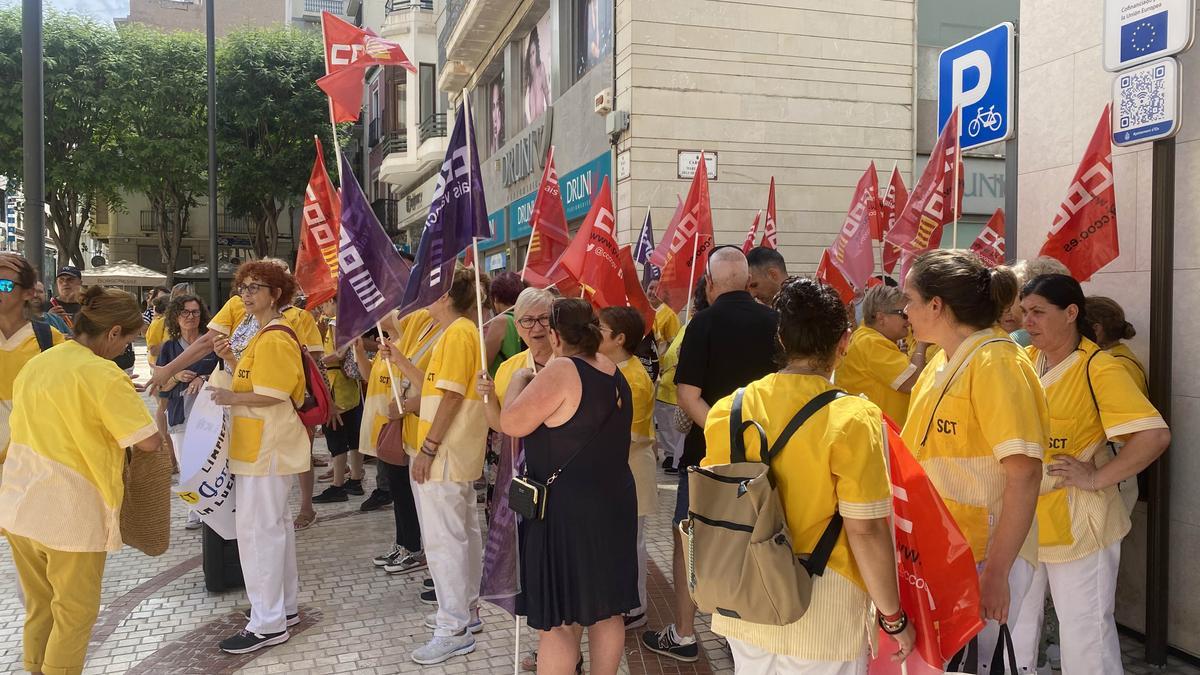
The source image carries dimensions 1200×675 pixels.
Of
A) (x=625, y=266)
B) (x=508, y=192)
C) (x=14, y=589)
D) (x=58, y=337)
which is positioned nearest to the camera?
(x=58, y=337)

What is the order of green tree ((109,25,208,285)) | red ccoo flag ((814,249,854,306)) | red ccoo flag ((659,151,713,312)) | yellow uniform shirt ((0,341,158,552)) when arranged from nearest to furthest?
1. yellow uniform shirt ((0,341,158,552))
2. red ccoo flag ((659,151,713,312))
3. red ccoo flag ((814,249,854,306))
4. green tree ((109,25,208,285))

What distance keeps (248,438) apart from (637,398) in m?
2.08

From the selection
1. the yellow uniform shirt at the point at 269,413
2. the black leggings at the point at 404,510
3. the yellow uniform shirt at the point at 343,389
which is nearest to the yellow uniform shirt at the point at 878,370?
the yellow uniform shirt at the point at 269,413

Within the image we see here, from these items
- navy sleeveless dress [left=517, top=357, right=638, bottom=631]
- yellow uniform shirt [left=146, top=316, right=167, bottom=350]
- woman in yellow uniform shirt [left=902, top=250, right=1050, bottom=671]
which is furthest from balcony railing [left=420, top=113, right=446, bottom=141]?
woman in yellow uniform shirt [left=902, top=250, right=1050, bottom=671]

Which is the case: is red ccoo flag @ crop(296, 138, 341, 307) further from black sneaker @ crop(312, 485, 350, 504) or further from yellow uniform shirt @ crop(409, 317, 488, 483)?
black sneaker @ crop(312, 485, 350, 504)

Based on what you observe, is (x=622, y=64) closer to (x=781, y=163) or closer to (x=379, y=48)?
(x=781, y=163)

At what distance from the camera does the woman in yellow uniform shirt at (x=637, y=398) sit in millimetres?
4406

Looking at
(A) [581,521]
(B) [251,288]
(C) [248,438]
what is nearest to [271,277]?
(B) [251,288]

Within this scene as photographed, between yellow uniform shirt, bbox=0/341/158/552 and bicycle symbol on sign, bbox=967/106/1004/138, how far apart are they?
5097 mm

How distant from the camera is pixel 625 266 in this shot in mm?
7926

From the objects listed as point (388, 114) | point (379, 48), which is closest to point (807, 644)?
point (379, 48)

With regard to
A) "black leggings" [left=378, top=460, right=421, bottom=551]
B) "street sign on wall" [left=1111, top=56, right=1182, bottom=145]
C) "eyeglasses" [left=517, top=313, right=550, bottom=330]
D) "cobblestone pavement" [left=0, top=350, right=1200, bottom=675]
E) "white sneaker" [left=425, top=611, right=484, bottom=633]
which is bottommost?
"cobblestone pavement" [left=0, top=350, right=1200, bottom=675]

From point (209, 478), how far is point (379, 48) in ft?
10.5

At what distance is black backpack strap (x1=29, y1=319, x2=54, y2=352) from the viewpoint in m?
4.69
